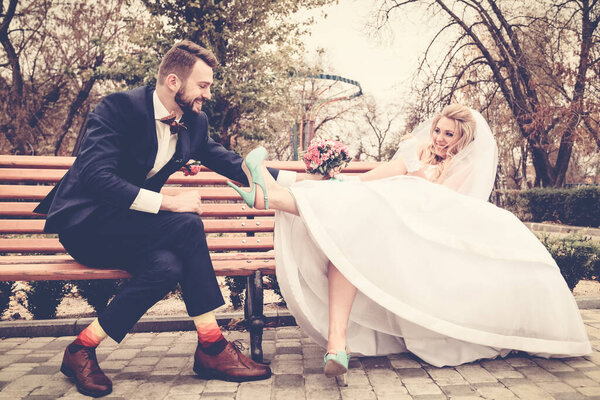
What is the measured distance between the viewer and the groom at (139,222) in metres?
2.60

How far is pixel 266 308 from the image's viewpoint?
4203 mm

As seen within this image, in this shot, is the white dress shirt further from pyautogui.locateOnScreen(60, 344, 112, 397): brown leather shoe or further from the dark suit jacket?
pyautogui.locateOnScreen(60, 344, 112, 397): brown leather shoe

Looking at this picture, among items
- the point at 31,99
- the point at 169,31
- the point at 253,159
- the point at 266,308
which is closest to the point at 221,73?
the point at 169,31

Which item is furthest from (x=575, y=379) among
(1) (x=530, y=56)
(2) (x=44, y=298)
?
(1) (x=530, y=56)

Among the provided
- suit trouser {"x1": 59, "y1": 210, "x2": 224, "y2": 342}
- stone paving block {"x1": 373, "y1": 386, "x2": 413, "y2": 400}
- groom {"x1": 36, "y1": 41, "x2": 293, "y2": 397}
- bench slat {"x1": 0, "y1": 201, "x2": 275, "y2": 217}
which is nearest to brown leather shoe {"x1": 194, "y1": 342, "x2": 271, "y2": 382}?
groom {"x1": 36, "y1": 41, "x2": 293, "y2": 397}

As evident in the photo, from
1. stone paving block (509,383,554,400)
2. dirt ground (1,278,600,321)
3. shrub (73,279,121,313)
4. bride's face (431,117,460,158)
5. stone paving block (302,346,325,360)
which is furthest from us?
dirt ground (1,278,600,321)

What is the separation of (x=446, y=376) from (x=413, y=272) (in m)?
0.65

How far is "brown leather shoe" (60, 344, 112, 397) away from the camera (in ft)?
8.39

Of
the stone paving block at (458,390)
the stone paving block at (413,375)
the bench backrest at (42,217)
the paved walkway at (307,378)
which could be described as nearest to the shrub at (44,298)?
the bench backrest at (42,217)

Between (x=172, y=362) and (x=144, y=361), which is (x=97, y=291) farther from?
(x=172, y=362)

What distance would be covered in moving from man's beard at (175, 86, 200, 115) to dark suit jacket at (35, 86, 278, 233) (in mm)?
77

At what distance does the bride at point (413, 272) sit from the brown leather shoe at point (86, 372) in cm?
110

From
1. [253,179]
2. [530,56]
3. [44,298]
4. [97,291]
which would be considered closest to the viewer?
[253,179]

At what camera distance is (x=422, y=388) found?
8.55 feet
